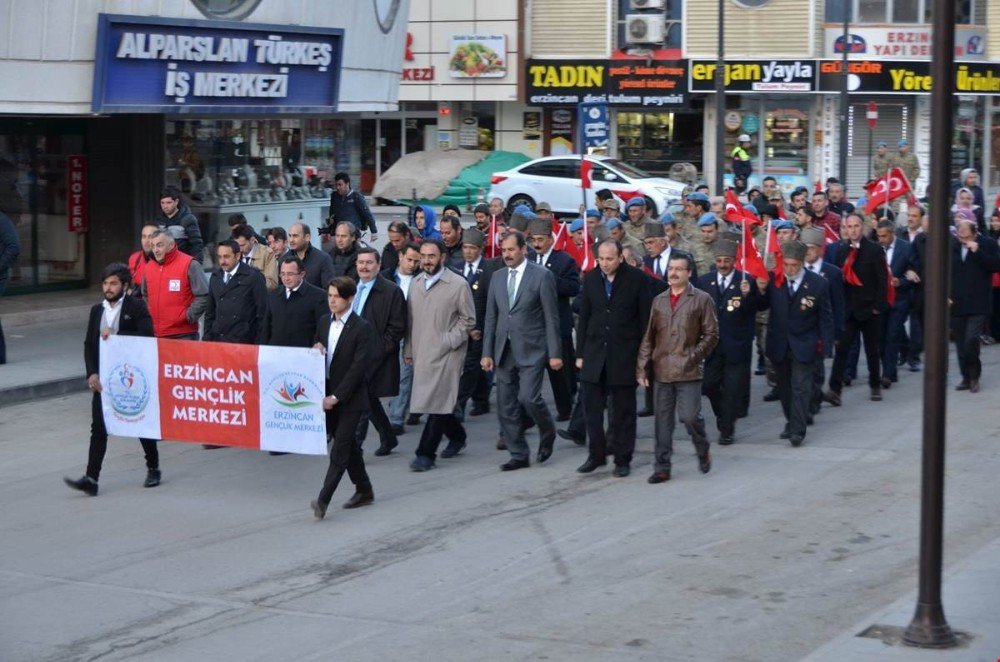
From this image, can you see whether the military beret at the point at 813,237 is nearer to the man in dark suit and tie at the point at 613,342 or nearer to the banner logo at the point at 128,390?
the man in dark suit and tie at the point at 613,342

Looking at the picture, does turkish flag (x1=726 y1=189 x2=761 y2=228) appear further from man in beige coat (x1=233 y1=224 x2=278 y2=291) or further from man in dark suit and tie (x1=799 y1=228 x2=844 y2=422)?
man in beige coat (x1=233 y1=224 x2=278 y2=291)

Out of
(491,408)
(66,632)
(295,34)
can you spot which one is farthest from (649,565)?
(295,34)

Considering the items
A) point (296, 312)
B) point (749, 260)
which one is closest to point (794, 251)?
point (749, 260)

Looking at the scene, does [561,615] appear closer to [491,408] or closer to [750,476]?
[750,476]

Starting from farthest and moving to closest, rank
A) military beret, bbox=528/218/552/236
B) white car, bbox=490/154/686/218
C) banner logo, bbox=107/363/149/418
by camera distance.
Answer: white car, bbox=490/154/686/218 < military beret, bbox=528/218/552/236 < banner logo, bbox=107/363/149/418

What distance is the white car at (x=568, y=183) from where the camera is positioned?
32594 mm

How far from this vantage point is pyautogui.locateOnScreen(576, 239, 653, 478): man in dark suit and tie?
11.2m

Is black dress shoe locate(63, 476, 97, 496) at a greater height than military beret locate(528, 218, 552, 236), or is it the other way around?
military beret locate(528, 218, 552, 236)

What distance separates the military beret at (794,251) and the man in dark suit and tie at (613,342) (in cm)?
222

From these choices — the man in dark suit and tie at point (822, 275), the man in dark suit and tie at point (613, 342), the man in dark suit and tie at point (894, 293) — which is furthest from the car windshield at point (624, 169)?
the man in dark suit and tie at point (613, 342)

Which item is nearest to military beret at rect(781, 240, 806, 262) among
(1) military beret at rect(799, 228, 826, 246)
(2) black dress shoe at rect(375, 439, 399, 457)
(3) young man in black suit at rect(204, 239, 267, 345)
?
(1) military beret at rect(799, 228, 826, 246)

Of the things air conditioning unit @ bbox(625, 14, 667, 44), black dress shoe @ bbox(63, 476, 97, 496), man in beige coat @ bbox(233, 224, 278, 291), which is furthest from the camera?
air conditioning unit @ bbox(625, 14, 667, 44)

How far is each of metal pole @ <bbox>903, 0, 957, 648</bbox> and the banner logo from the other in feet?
20.0

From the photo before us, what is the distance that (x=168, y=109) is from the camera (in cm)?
1855
